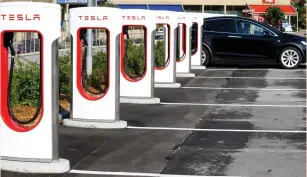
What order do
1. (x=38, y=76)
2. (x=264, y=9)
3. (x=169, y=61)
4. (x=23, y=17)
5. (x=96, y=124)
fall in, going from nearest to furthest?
(x=23, y=17)
(x=96, y=124)
(x=38, y=76)
(x=169, y=61)
(x=264, y=9)

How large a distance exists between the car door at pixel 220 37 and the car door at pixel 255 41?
224mm

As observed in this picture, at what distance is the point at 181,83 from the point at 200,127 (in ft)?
20.4

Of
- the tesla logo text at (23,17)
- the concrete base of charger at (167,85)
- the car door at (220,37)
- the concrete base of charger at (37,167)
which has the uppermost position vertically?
the car door at (220,37)

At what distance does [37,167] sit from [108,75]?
10.1 ft

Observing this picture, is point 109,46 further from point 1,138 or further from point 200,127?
point 1,138

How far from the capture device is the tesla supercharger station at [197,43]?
19531 mm

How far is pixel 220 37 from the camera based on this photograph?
2044 centimetres

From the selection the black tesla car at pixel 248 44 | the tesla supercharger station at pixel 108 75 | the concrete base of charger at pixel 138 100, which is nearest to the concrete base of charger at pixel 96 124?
the tesla supercharger station at pixel 108 75

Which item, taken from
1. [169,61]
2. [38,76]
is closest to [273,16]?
[169,61]

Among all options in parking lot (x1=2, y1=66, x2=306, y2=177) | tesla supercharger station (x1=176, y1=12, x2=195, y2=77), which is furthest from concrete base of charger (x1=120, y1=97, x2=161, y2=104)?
tesla supercharger station (x1=176, y1=12, x2=195, y2=77)

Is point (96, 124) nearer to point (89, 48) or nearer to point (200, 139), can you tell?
point (200, 139)

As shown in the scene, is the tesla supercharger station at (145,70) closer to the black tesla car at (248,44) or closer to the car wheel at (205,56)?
the black tesla car at (248,44)

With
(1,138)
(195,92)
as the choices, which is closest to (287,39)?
(195,92)

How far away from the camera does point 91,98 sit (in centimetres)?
988
